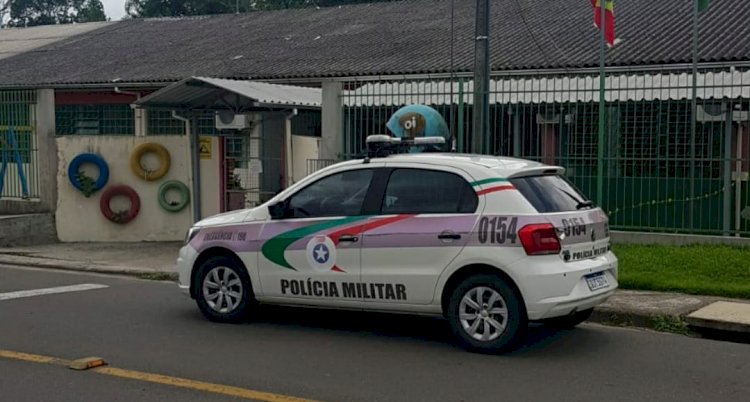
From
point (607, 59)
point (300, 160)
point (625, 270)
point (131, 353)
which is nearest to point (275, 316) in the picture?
point (131, 353)

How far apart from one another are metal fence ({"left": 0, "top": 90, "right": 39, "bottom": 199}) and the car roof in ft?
33.8

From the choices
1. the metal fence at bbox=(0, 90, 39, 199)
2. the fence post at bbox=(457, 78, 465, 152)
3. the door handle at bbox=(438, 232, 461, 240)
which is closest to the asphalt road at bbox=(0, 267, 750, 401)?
the door handle at bbox=(438, 232, 461, 240)

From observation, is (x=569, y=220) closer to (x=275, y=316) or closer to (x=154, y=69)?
(x=275, y=316)

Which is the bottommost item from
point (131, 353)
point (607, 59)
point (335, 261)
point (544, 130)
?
point (131, 353)

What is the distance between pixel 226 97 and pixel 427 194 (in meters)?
8.22

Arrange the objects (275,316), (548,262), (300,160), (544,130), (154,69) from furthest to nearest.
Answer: (154,69)
(300,160)
(544,130)
(275,316)
(548,262)

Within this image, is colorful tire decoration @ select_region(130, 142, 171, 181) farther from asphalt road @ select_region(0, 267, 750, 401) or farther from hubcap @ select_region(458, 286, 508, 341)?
hubcap @ select_region(458, 286, 508, 341)

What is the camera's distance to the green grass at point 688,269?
10320 mm

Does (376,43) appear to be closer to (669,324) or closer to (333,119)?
(333,119)

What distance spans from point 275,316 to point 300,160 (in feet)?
22.5

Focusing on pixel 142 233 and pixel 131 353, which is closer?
pixel 131 353

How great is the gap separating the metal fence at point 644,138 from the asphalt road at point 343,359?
14.7 ft

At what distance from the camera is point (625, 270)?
11219 millimetres

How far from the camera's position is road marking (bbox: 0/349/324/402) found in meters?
6.37
